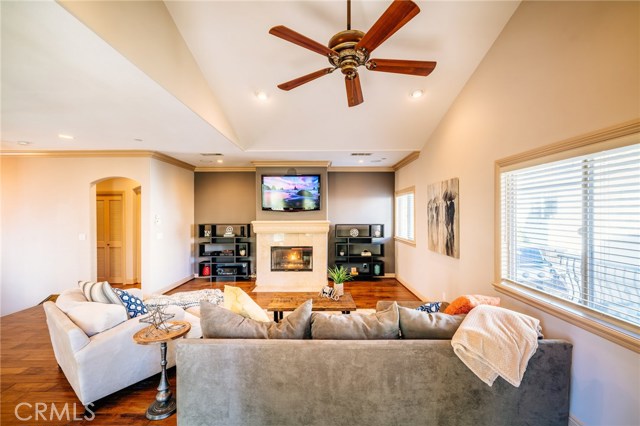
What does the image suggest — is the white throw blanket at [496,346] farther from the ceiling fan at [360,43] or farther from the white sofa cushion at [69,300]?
the white sofa cushion at [69,300]

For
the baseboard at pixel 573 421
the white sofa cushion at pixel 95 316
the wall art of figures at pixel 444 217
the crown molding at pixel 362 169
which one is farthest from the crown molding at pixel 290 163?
the baseboard at pixel 573 421

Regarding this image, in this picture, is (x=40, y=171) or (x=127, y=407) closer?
(x=127, y=407)

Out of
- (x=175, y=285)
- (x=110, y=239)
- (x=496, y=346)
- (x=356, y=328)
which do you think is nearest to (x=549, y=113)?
(x=496, y=346)

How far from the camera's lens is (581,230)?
1768mm

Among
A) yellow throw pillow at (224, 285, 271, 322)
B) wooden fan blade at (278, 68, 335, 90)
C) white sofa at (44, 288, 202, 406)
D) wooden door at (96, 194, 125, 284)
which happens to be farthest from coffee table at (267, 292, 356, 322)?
wooden door at (96, 194, 125, 284)

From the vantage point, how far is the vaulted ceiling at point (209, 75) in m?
1.77

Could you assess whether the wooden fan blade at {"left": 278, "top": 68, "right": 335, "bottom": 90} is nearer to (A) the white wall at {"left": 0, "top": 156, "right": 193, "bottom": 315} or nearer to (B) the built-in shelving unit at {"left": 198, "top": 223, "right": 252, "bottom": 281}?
(A) the white wall at {"left": 0, "top": 156, "right": 193, "bottom": 315}

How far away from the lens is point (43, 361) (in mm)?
2666

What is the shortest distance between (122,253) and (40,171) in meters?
2.12

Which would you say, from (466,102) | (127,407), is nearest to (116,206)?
(127,407)

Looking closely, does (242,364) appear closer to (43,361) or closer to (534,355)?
(534,355)

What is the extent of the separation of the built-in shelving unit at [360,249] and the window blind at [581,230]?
3.70 metres

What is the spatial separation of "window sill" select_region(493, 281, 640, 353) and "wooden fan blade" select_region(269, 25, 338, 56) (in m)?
2.55

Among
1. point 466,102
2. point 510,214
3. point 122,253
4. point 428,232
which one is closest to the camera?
point 510,214
